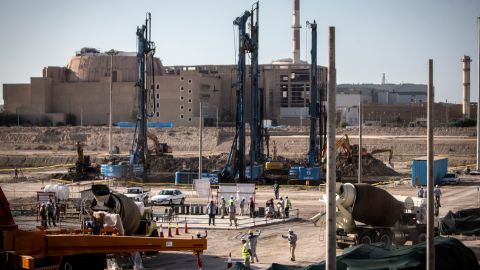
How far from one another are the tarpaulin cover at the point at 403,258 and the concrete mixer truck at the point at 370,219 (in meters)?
6.01

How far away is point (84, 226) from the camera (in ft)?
75.3

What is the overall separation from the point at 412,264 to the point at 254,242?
24.7 feet

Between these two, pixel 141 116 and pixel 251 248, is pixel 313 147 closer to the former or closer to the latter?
pixel 141 116

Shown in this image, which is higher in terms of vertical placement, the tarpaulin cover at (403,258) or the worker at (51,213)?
the tarpaulin cover at (403,258)

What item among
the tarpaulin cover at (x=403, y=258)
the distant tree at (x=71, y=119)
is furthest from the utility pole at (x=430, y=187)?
the distant tree at (x=71, y=119)

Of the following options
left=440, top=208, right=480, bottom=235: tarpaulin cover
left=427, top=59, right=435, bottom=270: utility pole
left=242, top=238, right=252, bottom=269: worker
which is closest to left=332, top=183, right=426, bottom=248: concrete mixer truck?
left=440, top=208, right=480, bottom=235: tarpaulin cover

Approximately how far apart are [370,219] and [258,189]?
3090 cm

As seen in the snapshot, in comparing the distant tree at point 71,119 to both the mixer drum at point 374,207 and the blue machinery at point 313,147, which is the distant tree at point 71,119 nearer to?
the blue machinery at point 313,147

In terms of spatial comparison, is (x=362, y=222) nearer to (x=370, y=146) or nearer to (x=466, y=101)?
(x=370, y=146)

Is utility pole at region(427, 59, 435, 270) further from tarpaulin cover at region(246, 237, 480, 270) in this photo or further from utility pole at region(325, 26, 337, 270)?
utility pole at region(325, 26, 337, 270)

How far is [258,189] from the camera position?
59.0m

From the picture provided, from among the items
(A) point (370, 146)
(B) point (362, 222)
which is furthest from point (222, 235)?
(A) point (370, 146)

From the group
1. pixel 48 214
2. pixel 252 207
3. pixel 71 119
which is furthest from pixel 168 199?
pixel 71 119

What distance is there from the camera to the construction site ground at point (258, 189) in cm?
2856
